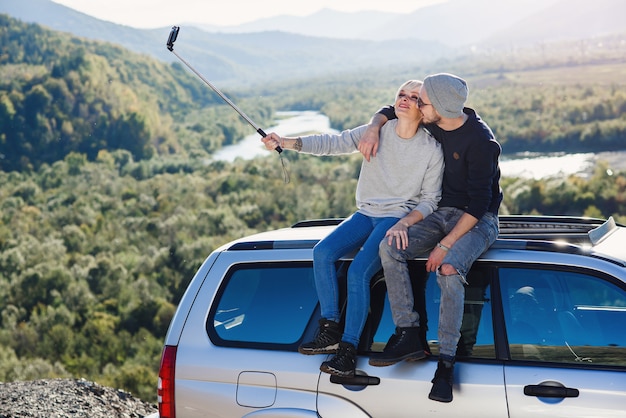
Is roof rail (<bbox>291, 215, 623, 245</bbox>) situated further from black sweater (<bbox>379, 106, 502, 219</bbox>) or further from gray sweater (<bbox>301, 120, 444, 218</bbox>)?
gray sweater (<bbox>301, 120, 444, 218</bbox>)

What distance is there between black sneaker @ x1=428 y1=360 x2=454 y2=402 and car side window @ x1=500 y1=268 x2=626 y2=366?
0.29 metres

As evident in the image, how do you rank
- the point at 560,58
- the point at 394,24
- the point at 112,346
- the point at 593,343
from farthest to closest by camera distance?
1. the point at 394,24
2. the point at 560,58
3. the point at 112,346
4. the point at 593,343

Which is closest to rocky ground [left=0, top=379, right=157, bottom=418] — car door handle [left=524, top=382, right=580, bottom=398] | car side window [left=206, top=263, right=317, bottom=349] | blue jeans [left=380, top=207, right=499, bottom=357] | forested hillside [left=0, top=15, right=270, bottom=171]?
car side window [left=206, top=263, right=317, bottom=349]

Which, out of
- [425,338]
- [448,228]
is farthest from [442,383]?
[448,228]

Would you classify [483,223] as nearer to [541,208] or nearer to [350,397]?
[350,397]

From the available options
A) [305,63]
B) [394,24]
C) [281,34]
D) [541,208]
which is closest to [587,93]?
[541,208]

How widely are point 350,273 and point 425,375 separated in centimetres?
59

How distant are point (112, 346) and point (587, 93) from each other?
144 feet

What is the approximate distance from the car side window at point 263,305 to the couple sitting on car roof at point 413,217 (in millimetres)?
176

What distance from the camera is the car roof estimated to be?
368 cm

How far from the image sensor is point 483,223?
12.8 ft

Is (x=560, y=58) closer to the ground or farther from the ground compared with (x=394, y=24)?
closer to the ground

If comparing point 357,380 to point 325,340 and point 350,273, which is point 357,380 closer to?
point 325,340

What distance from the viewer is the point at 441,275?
3643 millimetres
